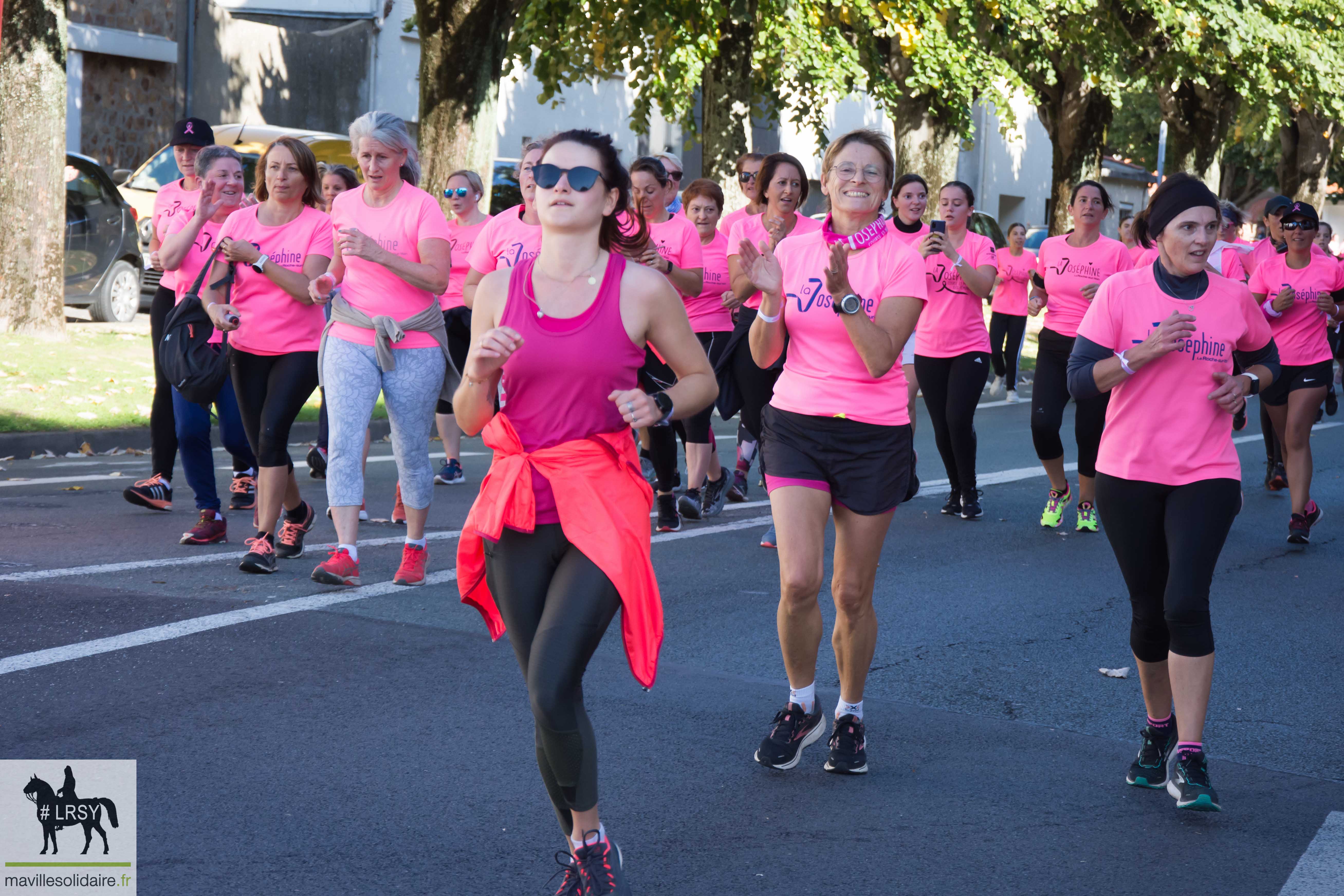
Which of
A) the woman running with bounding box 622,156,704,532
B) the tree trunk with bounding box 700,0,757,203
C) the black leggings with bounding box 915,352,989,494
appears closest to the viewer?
the woman running with bounding box 622,156,704,532

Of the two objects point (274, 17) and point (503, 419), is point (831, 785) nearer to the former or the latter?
point (503, 419)

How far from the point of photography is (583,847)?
3.67 metres

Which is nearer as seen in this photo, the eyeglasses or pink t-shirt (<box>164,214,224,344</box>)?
the eyeglasses

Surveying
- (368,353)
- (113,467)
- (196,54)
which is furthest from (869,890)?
(196,54)

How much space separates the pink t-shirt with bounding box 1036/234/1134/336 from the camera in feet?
31.1

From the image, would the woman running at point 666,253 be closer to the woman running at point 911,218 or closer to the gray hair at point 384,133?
the woman running at point 911,218

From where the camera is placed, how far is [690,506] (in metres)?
9.35

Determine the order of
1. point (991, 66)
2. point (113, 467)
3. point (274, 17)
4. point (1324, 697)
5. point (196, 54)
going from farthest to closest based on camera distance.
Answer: point (274, 17)
point (196, 54)
point (991, 66)
point (113, 467)
point (1324, 697)

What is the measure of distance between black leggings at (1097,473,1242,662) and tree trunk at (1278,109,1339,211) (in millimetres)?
34585

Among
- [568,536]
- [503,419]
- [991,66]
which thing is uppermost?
[991,66]

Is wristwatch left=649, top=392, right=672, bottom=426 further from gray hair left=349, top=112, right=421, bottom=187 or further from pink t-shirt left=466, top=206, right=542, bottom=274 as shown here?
pink t-shirt left=466, top=206, right=542, bottom=274

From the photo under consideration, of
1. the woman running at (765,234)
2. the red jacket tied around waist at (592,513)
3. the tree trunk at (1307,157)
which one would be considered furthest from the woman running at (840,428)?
the tree trunk at (1307,157)

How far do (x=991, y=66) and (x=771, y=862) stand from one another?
62.3 feet

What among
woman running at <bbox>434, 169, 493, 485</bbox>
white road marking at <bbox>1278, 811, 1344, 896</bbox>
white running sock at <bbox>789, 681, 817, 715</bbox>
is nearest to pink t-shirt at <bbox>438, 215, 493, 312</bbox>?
woman running at <bbox>434, 169, 493, 485</bbox>
